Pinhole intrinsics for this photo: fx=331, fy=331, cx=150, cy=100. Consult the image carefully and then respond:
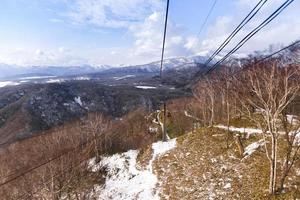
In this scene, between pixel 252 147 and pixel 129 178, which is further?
pixel 129 178

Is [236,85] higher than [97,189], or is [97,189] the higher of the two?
[236,85]

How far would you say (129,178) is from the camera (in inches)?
1654

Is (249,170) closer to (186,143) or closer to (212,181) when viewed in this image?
(212,181)

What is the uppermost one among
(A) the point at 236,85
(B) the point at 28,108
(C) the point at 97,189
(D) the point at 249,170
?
(A) the point at 236,85

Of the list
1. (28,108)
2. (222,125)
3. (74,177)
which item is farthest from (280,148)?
(28,108)

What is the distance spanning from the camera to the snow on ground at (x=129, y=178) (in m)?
Result: 33.8

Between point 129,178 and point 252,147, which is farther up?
point 252,147

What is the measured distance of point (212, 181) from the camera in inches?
1169

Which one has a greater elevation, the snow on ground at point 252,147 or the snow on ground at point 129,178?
the snow on ground at point 252,147

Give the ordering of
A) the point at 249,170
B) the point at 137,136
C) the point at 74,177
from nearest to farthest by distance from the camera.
Answer: the point at 249,170
the point at 74,177
the point at 137,136

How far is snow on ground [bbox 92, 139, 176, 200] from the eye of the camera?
111ft

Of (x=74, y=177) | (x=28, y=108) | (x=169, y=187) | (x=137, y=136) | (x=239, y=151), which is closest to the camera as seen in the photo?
(x=169, y=187)

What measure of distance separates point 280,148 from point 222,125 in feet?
51.3

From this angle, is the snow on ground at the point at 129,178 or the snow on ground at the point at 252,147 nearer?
the snow on ground at the point at 252,147
